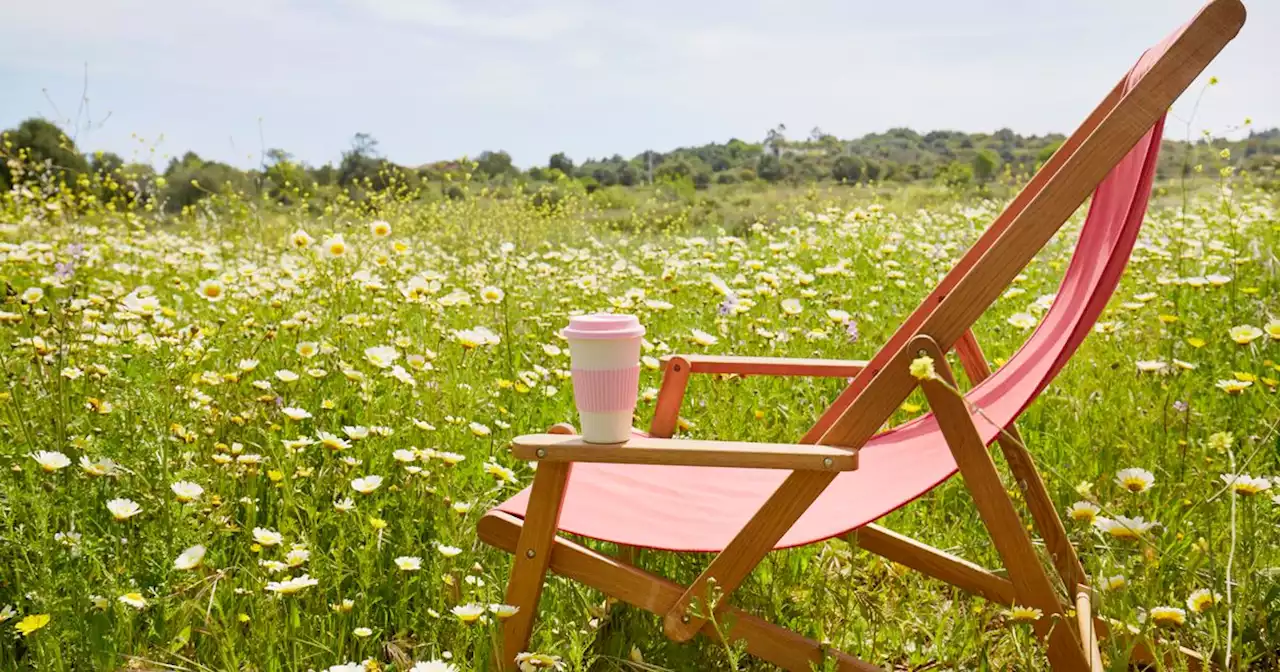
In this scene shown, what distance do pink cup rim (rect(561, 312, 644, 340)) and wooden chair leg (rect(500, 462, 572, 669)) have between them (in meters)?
0.24

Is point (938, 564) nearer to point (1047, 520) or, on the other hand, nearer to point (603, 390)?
point (1047, 520)

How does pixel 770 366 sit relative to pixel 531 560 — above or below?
above

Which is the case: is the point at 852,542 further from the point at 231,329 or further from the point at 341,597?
the point at 231,329

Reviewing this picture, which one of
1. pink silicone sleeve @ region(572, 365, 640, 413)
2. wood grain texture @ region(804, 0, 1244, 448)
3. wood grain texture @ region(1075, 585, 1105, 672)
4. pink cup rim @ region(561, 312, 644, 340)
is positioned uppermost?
wood grain texture @ region(804, 0, 1244, 448)

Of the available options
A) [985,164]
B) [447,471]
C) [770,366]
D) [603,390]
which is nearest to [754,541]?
[603,390]

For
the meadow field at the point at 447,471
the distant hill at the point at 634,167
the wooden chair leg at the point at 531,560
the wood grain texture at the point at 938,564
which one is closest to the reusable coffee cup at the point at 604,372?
the wooden chair leg at the point at 531,560

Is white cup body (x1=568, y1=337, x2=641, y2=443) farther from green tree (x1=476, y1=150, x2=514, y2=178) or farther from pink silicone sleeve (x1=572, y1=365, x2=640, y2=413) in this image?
green tree (x1=476, y1=150, x2=514, y2=178)

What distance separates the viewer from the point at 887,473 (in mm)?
2002

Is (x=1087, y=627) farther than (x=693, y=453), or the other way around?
(x=1087, y=627)

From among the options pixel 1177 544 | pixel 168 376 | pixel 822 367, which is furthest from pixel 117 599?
pixel 1177 544

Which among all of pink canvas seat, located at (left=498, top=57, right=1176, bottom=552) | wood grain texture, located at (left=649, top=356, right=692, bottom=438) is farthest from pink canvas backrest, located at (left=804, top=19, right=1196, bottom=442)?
wood grain texture, located at (left=649, top=356, right=692, bottom=438)

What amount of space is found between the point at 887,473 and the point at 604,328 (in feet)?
2.35

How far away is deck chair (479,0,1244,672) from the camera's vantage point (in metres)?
1.48

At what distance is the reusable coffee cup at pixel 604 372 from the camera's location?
160 cm
